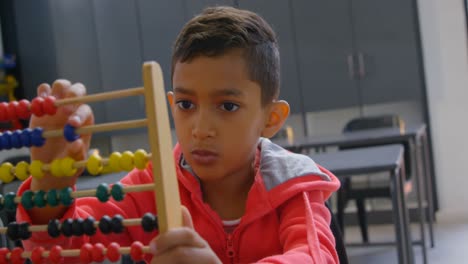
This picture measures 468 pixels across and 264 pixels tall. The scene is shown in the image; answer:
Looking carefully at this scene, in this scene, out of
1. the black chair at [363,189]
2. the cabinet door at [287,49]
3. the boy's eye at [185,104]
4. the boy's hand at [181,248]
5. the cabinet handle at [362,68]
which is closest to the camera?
the boy's hand at [181,248]

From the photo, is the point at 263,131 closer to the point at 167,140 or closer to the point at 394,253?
the point at 167,140

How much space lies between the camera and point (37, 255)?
3.04 ft

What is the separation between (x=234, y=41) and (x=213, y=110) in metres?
0.15

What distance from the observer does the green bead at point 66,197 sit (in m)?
0.90

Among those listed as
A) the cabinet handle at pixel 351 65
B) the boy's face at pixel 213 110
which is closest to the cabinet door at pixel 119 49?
the cabinet handle at pixel 351 65

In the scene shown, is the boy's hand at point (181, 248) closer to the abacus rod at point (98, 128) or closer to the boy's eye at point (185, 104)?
the abacus rod at point (98, 128)

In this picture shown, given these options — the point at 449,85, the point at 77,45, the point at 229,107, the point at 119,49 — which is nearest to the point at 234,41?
the point at 229,107

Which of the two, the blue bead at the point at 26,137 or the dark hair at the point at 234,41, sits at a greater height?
the dark hair at the point at 234,41

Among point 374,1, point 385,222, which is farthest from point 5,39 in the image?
point 385,222

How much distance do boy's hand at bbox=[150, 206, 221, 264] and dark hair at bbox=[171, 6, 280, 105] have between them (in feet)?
1.41

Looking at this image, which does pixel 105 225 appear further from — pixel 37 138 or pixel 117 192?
pixel 37 138

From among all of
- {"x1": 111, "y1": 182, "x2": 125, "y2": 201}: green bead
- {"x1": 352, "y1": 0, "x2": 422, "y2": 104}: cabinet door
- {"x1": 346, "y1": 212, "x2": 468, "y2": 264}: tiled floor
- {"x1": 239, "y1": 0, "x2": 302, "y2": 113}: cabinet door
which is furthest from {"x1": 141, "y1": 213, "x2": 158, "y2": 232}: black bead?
{"x1": 239, "y1": 0, "x2": 302, "y2": 113}: cabinet door

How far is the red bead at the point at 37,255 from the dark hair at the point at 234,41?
40 cm

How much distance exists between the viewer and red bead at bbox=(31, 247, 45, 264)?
92cm
